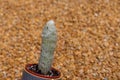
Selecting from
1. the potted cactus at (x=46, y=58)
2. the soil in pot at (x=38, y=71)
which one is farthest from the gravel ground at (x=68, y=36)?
the potted cactus at (x=46, y=58)

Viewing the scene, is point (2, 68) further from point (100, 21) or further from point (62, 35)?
point (100, 21)

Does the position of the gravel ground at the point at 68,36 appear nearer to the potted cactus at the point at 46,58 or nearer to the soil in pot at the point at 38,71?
the soil in pot at the point at 38,71

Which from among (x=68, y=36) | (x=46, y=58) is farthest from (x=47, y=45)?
(x=68, y=36)

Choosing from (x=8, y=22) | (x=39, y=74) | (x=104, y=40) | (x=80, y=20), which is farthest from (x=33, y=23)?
(x=39, y=74)

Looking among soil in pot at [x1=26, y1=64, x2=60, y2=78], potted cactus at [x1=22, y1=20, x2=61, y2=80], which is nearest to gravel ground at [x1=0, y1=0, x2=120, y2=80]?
soil in pot at [x1=26, y1=64, x2=60, y2=78]

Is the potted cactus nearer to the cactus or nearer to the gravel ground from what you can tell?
the cactus
